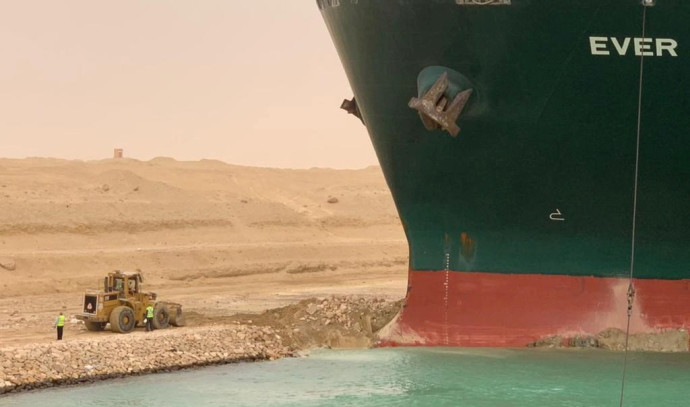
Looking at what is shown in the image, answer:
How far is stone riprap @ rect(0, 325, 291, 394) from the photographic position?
20.4 meters

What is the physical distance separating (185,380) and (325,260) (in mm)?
30020

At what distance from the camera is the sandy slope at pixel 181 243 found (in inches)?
1458

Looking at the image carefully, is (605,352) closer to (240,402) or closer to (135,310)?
(240,402)

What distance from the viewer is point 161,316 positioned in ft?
85.1

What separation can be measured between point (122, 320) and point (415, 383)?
751 centimetres

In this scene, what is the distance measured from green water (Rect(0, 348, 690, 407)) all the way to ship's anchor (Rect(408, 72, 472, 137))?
409 centimetres

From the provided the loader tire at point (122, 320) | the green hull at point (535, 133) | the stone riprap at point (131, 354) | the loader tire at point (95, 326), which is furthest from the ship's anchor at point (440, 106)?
the loader tire at point (95, 326)

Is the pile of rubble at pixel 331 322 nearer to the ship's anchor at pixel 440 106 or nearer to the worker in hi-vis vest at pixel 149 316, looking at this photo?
the worker in hi-vis vest at pixel 149 316

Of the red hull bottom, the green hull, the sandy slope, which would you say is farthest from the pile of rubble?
the sandy slope

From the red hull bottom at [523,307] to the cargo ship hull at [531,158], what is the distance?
0.08ft

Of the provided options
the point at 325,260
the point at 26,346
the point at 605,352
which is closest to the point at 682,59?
the point at 605,352

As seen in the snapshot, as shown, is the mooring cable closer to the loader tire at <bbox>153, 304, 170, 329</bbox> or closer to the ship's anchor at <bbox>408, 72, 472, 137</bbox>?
the ship's anchor at <bbox>408, 72, 472, 137</bbox>

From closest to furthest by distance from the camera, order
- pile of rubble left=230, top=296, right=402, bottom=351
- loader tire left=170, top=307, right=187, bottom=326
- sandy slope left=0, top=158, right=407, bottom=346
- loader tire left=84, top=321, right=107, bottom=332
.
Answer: pile of rubble left=230, top=296, right=402, bottom=351 < loader tire left=84, top=321, right=107, bottom=332 < loader tire left=170, top=307, right=187, bottom=326 < sandy slope left=0, top=158, right=407, bottom=346

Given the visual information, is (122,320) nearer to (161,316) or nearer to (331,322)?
(161,316)
